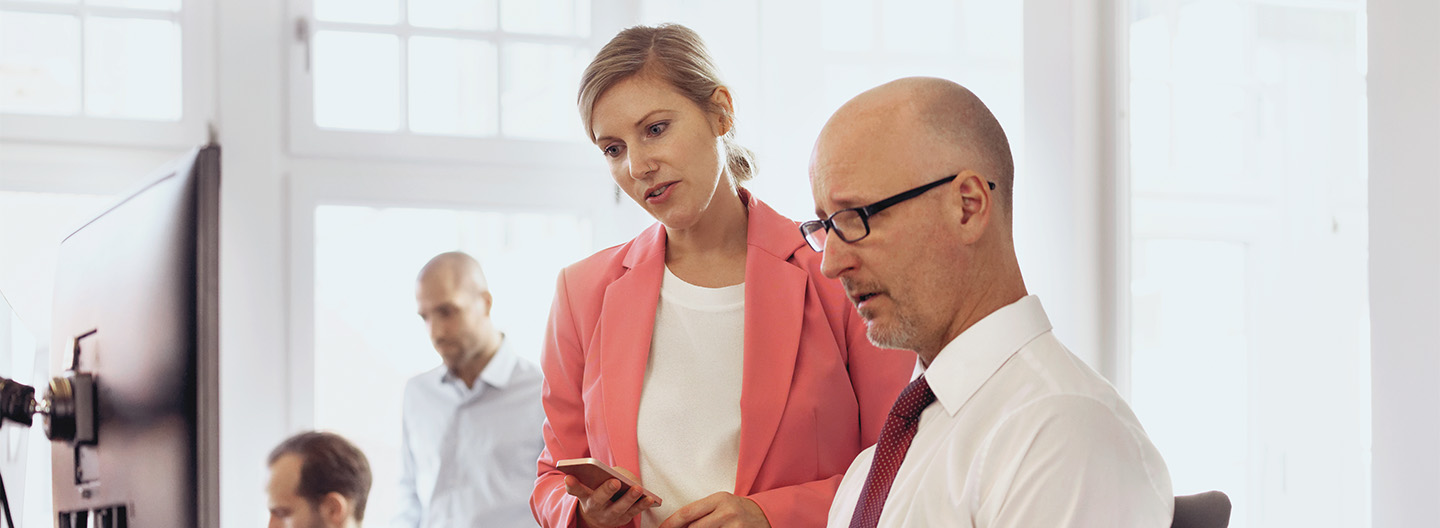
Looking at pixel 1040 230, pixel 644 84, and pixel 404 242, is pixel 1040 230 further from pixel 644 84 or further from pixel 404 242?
pixel 404 242

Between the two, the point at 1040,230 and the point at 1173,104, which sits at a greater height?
the point at 1173,104

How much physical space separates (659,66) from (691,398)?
0.45 meters

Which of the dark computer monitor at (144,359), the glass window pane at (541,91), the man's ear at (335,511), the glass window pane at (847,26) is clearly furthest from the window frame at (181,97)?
the dark computer monitor at (144,359)

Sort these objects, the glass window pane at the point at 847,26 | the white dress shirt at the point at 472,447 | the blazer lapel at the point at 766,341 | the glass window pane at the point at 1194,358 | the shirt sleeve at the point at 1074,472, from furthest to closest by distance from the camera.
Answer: the white dress shirt at the point at 472,447
the glass window pane at the point at 847,26
the glass window pane at the point at 1194,358
the blazer lapel at the point at 766,341
the shirt sleeve at the point at 1074,472

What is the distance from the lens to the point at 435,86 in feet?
12.3

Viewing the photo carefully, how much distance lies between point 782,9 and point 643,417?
1.70 meters

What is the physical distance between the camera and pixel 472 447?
3.38m

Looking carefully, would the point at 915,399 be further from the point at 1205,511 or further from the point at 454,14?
the point at 454,14

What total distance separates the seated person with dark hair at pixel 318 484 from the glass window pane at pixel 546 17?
1400 mm

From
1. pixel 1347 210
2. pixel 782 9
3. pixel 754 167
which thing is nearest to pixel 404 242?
pixel 782 9

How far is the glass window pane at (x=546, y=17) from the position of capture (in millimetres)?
3842

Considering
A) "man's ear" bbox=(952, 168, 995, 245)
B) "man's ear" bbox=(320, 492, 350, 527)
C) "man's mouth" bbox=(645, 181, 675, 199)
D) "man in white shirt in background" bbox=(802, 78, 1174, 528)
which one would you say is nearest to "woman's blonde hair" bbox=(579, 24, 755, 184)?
"man's mouth" bbox=(645, 181, 675, 199)

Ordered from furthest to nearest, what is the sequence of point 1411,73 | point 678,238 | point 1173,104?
point 1173,104 < point 678,238 < point 1411,73

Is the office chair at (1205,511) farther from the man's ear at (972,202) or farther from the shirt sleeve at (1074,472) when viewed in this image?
the man's ear at (972,202)
